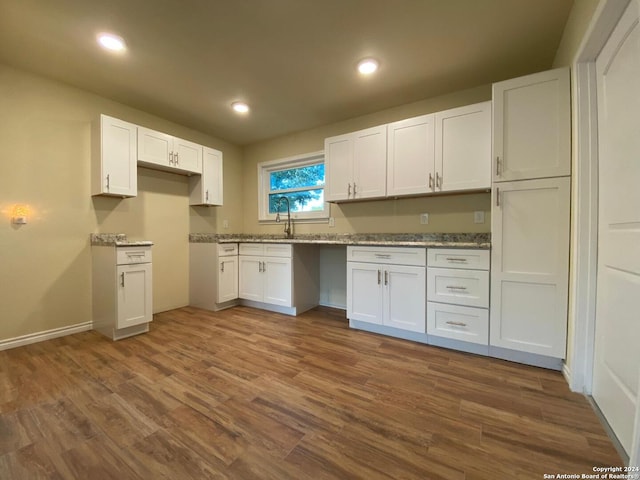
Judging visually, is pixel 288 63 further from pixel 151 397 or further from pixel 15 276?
pixel 15 276

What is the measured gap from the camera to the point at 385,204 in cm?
302

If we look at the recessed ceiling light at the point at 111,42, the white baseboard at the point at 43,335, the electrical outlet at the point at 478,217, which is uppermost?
the recessed ceiling light at the point at 111,42

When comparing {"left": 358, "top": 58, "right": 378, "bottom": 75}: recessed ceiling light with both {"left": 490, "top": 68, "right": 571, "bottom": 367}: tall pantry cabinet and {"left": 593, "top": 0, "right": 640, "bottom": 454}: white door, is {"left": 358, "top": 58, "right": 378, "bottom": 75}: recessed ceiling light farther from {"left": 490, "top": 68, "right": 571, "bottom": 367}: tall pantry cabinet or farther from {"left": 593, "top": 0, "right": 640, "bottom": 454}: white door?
{"left": 593, "top": 0, "right": 640, "bottom": 454}: white door

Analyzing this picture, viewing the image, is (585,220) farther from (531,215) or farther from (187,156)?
(187,156)

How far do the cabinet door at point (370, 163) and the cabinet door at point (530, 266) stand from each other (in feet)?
3.52

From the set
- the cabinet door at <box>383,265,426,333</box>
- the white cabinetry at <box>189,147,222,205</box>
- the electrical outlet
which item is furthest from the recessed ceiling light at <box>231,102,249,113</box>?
the electrical outlet

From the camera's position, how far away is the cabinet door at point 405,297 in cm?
224

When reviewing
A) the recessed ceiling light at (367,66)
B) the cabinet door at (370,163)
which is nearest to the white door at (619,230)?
the recessed ceiling light at (367,66)

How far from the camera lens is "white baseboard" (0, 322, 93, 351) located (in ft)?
7.16

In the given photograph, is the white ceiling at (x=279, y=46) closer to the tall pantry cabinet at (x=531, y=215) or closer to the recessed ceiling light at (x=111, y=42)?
the recessed ceiling light at (x=111, y=42)

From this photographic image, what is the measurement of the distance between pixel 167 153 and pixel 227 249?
1303mm

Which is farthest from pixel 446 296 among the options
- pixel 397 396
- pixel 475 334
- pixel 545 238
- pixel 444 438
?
pixel 444 438

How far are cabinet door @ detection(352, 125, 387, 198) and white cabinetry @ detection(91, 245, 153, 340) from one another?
89.3 inches

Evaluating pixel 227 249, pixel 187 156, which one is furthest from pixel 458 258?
pixel 187 156
